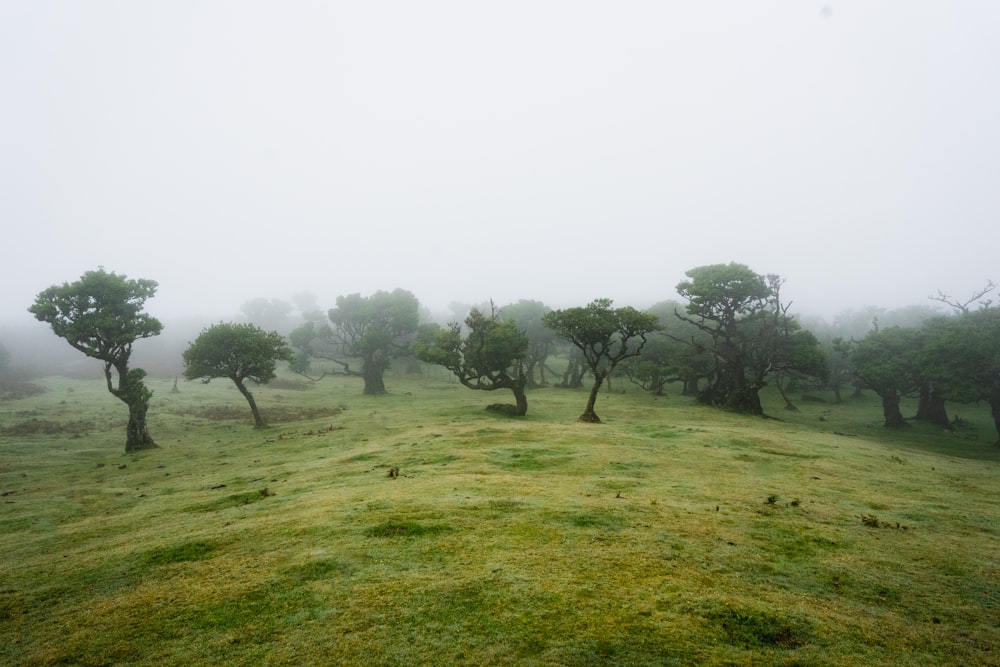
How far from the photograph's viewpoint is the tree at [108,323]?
Answer: 28.3 metres

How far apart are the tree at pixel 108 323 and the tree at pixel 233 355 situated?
4.06 meters

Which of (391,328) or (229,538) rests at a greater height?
(391,328)

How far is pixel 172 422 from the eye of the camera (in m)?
37.7

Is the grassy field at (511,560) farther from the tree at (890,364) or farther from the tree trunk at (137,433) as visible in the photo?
the tree at (890,364)

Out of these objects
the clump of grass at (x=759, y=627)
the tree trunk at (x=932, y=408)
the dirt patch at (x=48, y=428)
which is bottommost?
the dirt patch at (x=48, y=428)

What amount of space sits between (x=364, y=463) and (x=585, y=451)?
372 inches

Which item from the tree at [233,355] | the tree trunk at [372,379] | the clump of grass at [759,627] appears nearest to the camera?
the clump of grass at [759,627]

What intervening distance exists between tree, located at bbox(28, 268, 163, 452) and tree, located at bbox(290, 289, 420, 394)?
25.2 meters

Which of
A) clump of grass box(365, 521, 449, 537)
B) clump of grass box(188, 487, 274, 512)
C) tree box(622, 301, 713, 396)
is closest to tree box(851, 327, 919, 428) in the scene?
tree box(622, 301, 713, 396)

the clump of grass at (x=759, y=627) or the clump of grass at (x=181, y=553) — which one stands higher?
the clump of grass at (x=759, y=627)

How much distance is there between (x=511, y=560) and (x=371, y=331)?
55.2 metres

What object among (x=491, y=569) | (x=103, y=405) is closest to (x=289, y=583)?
(x=491, y=569)

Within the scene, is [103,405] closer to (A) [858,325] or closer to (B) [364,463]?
(B) [364,463]

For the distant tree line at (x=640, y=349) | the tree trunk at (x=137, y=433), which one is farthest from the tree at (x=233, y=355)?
the tree trunk at (x=137, y=433)
